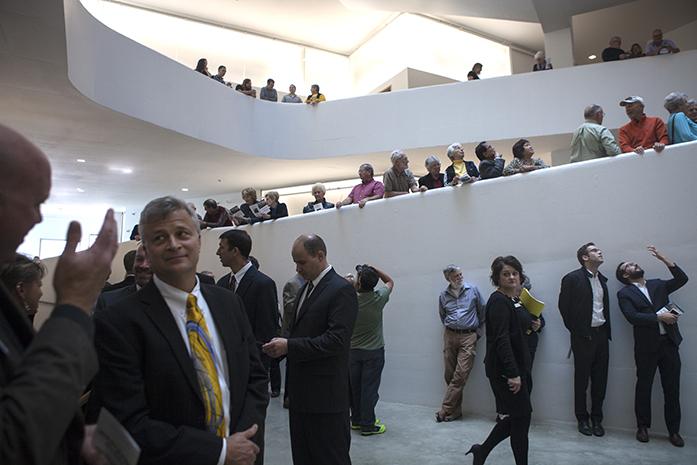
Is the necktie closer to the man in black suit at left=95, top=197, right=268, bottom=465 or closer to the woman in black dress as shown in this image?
Answer: the man in black suit at left=95, top=197, right=268, bottom=465

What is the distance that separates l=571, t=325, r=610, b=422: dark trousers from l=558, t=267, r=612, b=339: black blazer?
79mm

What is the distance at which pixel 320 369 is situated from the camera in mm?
2762

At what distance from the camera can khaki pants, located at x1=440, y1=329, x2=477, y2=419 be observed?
16.5ft

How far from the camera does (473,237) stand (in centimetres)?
540

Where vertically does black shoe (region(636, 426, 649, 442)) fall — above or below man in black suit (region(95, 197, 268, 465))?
below

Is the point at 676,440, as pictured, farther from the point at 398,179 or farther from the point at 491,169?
the point at 398,179

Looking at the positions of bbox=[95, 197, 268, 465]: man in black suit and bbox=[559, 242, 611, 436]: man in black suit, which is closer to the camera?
bbox=[95, 197, 268, 465]: man in black suit

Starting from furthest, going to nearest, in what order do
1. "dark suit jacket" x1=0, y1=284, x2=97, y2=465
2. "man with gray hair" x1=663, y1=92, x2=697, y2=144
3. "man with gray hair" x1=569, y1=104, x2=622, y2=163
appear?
"man with gray hair" x1=569, y1=104, x2=622, y2=163 → "man with gray hair" x1=663, y1=92, x2=697, y2=144 → "dark suit jacket" x1=0, y1=284, x2=97, y2=465

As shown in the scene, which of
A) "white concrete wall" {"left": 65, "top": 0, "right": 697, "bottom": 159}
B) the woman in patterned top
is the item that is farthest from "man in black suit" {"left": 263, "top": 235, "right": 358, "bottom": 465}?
"white concrete wall" {"left": 65, "top": 0, "right": 697, "bottom": 159}

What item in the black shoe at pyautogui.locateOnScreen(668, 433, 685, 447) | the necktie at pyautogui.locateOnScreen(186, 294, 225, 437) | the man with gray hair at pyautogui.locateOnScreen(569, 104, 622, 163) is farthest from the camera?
the man with gray hair at pyautogui.locateOnScreen(569, 104, 622, 163)

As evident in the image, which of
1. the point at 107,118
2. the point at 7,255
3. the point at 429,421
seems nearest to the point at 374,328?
the point at 429,421

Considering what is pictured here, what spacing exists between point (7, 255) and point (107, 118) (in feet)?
26.5

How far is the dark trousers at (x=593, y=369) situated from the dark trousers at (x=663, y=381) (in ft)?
0.88

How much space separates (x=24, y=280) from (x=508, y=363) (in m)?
2.73
